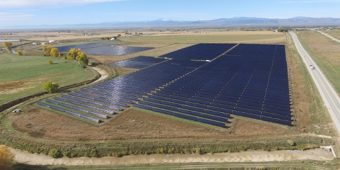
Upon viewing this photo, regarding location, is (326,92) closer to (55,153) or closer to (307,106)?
(307,106)

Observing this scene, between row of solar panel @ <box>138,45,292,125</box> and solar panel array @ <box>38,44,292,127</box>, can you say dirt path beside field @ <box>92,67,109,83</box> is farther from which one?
row of solar panel @ <box>138,45,292,125</box>

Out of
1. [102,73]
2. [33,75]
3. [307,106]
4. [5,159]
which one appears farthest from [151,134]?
[33,75]

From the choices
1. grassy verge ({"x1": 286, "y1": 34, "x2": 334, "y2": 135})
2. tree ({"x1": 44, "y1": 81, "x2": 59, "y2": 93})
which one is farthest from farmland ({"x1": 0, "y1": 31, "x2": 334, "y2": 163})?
tree ({"x1": 44, "y1": 81, "x2": 59, "y2": 93})

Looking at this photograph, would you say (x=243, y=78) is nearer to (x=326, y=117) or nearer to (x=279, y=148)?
(x=326, y=117)

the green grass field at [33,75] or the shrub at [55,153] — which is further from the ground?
the green grass field at [33,75]

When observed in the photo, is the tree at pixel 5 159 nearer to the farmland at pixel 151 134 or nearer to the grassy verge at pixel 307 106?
the farmland at pixel 151 134

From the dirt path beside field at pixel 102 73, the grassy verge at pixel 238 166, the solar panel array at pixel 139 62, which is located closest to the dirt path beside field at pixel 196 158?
the grassy verge at pixel 238 166
